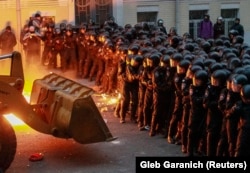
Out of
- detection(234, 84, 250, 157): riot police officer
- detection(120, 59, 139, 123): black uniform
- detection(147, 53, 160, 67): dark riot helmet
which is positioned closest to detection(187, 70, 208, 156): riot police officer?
detection(234, 84, 250, 157): riot police officer

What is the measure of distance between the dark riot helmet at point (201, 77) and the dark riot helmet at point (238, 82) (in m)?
0.84

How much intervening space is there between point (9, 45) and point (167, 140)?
1140 cm

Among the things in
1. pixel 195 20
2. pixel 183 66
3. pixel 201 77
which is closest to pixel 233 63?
pixel 183 66

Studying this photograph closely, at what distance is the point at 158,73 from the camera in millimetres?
10805

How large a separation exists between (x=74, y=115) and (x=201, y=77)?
83.9 inches

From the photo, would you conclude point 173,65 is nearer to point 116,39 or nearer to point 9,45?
point 116,39

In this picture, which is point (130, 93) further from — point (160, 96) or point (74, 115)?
point (74, 115)

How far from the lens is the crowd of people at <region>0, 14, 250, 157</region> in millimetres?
8606

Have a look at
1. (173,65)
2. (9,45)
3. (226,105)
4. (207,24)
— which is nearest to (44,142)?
(173,65)

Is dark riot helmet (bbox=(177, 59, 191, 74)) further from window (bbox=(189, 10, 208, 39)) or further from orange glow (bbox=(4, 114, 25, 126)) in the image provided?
window (bbox=(189, 10, 208, 39))

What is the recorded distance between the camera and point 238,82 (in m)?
8.41

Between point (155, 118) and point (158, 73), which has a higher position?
point (158, 73)

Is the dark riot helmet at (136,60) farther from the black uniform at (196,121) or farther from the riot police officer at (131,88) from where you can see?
the black uniform at (196,121)

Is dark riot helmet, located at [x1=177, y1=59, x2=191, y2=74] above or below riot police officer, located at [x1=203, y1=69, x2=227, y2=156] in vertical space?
above
